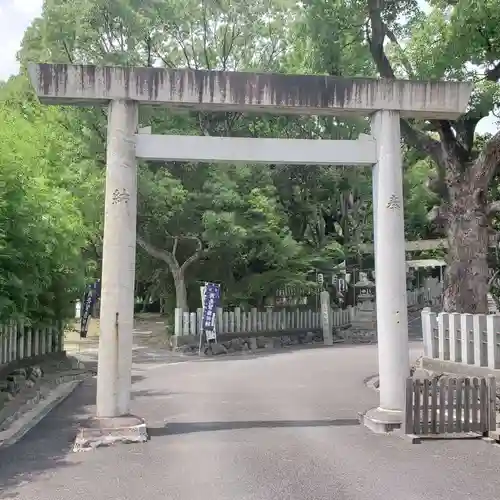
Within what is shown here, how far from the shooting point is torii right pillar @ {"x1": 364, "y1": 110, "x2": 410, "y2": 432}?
8.56 metres

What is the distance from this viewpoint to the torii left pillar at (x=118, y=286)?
8078 mm

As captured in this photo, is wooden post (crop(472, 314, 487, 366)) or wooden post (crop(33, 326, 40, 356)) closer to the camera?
wooden post (crop(472, 314, 487, 366))

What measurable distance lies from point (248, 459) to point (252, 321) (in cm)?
1706

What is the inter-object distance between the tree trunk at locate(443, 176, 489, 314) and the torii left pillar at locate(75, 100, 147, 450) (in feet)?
26.4

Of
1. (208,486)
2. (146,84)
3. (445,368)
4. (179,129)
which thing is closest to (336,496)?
(208,486)

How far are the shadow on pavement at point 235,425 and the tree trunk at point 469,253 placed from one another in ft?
17.3

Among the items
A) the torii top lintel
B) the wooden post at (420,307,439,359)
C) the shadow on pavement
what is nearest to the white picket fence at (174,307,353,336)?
the wooden post at (420,307,439,359)

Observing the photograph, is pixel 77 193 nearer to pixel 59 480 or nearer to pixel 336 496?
pixel 59 480

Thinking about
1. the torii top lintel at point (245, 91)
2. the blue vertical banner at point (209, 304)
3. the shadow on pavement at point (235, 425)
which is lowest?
the shadow on pavement at point (235, 425)

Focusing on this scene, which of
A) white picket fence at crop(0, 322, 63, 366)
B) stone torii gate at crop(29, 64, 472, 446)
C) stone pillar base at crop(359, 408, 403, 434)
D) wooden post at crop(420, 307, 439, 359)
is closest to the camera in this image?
stone torii gate at crop(29, 64, 472, 446)

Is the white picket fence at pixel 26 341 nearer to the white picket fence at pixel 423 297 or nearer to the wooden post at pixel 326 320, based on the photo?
the wooden post at pixel 326 320

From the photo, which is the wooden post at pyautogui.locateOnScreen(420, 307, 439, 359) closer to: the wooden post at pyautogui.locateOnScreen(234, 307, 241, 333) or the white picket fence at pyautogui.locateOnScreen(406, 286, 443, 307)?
the wooden post at pyautogui.locateOnScreen(234, 307, 241, 333)

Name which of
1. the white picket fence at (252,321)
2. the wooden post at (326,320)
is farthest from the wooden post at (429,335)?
the wooden post at (326,320)

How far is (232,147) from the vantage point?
28.0ft
